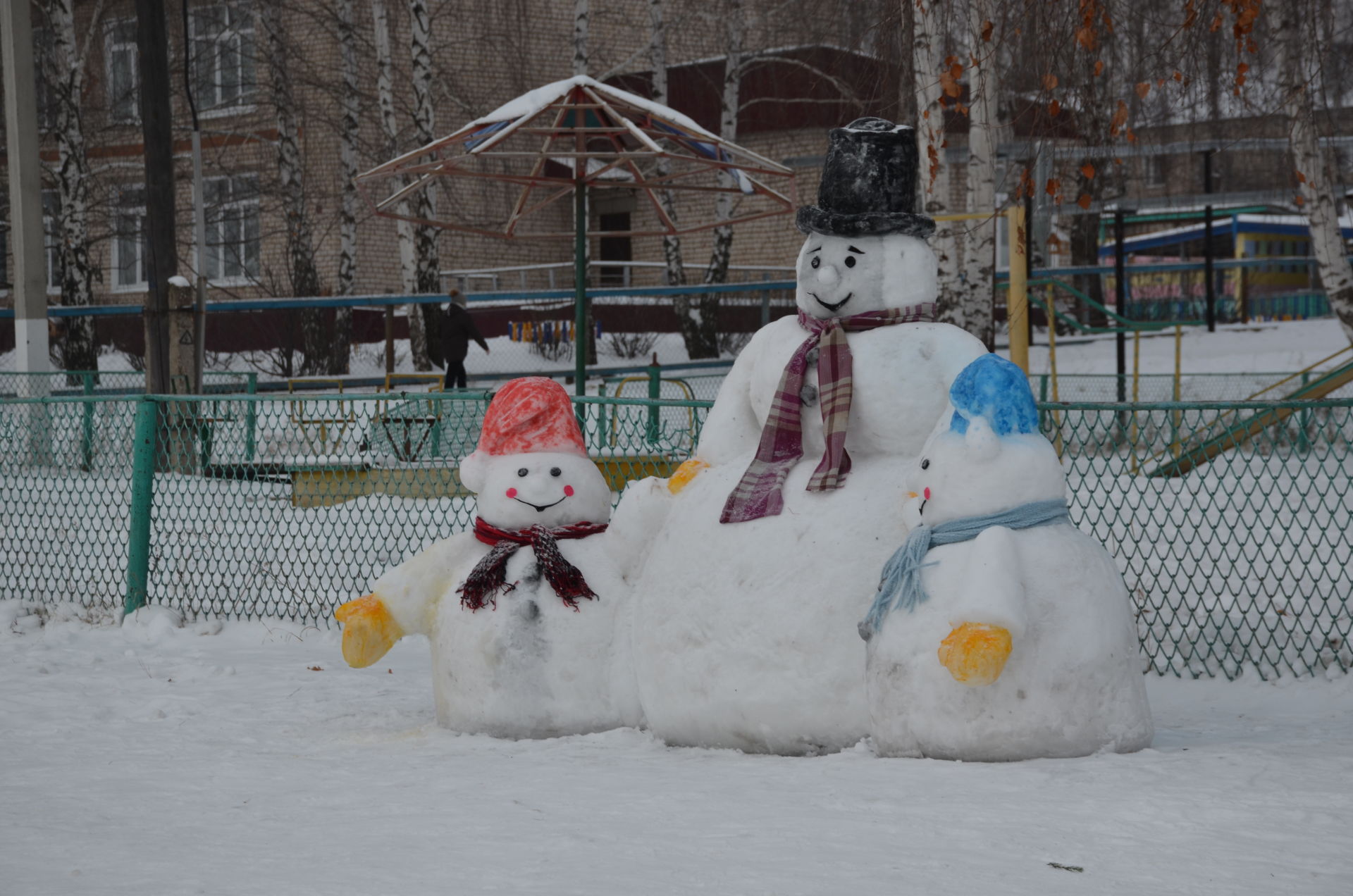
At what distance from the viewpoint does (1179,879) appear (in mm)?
2660

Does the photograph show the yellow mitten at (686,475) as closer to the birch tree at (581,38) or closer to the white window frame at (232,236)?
the birch tree at (581,38)

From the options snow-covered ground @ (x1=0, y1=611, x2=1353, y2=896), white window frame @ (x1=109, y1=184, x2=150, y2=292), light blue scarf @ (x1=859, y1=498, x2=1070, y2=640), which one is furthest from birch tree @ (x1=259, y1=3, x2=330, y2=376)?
light blue scarf @ (x1=859, y1=498, x2=1070, y2=640)

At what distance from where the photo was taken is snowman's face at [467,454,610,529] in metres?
4.35

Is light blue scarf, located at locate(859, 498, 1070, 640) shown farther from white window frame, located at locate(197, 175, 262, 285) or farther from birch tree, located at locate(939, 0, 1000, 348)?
white window frame, located at locate(197, 175, 262, 285)

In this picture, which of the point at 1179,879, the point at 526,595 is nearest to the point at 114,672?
the point at 526,595

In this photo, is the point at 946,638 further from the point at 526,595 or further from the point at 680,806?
the point at 526,595

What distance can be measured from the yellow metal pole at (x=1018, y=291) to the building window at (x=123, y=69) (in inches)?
680

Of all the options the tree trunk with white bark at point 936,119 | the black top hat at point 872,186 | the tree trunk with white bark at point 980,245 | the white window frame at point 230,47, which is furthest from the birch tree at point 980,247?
the white window frame at point 230,47

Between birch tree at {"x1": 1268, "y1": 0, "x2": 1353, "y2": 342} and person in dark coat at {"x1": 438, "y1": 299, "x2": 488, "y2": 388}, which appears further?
person in dark coat at {"x1": 438, "y1": 299, "x2": 488, "y2": 388}

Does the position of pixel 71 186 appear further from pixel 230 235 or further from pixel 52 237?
pixel 52 237

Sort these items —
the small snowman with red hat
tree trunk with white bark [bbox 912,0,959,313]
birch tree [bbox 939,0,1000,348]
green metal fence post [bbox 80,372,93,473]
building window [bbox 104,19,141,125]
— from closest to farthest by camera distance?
the small snowman with red hat
green metal fence post [bbox 80,372,93,473]
tree trunk with white bark [bbox 912,0,959,313]
birch tree [bbox 939,0,1000,348]
building window [bbox 104,19,141,125]

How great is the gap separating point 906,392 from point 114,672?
3.55m

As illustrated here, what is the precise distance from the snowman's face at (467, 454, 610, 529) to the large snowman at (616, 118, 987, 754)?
0.18m

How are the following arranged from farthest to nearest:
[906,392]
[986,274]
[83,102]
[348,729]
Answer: [83,102] → [986,274] → [348,729] → [906,392]
